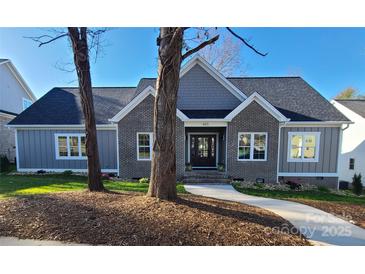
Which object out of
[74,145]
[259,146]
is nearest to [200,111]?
[259,146]

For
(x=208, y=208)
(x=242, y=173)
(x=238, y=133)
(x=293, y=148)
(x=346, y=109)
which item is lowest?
(x=242, y=173)

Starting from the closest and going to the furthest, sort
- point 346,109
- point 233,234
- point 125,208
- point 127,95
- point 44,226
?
point 233,234 < point 44,226 < point 125,208 < point 127,95 < point 346,109

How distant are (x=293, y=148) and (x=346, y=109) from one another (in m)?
10.7

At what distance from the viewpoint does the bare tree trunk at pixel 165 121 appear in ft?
13.7

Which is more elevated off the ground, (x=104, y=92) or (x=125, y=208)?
(x=104, y=92)

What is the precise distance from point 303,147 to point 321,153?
107cm

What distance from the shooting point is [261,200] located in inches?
250

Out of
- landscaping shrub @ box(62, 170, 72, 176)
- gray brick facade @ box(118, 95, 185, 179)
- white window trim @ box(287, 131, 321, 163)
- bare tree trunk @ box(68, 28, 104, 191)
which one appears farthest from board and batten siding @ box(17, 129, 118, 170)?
white window trim @ box(287, 131, 321, 163)

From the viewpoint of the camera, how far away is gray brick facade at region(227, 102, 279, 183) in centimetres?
984

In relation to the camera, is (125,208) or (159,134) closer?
(125,208)

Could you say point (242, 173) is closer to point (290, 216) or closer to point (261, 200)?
point (261, 200)

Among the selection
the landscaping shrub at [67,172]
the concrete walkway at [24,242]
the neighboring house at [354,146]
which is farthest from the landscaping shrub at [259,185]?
the landscaping shrub at [67,172]

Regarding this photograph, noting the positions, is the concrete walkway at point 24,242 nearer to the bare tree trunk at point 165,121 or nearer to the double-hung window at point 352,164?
the bare tree trunk at point 165,121
